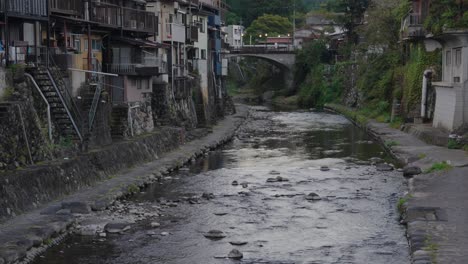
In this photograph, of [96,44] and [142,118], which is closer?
[96,44]

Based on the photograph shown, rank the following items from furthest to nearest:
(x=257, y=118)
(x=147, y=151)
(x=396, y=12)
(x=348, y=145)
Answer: (x=257, y=118) → (x=396, y=12) → (x=348, y=145) → (x=147, y=151)

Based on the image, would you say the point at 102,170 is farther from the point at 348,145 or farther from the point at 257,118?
the point at 257,118

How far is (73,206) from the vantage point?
900 inches

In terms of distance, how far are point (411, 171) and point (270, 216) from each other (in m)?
9.51

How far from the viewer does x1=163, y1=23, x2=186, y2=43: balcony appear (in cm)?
4699

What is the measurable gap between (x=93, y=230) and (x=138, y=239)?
165cm

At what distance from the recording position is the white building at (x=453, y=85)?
1455 inches

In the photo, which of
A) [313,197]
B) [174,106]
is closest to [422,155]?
[313,197]

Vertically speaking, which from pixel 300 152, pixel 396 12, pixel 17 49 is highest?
pixel 396 12

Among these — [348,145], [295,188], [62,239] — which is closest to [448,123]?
[348,145]

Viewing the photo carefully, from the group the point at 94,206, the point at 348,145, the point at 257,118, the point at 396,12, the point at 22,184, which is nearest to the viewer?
the point at 22,184

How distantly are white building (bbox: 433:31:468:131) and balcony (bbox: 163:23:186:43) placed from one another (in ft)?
56.0

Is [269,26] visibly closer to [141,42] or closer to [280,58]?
[280,58]

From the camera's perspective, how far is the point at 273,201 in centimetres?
2575
